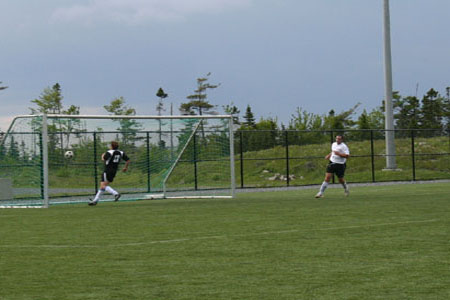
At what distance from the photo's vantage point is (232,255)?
10219mm

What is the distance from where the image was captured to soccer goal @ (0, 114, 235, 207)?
23.7 metres

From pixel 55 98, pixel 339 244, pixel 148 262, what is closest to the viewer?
pixel 148 262

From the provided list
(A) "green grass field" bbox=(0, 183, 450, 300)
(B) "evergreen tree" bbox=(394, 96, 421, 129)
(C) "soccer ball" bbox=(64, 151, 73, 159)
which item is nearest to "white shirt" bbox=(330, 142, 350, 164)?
(A) "green grass field" bbox=(0, 183, 450, 300)

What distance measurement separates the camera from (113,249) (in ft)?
36.6

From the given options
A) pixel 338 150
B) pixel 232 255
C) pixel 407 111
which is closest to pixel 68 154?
pixel 338 150

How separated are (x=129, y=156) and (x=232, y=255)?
16688 mm

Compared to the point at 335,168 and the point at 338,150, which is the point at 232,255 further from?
the point at 335,168

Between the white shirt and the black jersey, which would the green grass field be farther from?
the white shirt

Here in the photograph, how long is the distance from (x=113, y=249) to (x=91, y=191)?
16.0 meters

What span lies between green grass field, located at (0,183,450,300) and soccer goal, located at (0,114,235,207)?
6425 millimetres

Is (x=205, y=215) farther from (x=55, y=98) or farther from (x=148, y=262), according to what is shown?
(x=55, y=98)

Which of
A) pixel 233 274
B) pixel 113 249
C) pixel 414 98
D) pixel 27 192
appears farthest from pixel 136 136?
pixel 414 98

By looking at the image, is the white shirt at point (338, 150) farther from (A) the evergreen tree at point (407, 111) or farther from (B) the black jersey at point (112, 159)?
(A) the evergreen tree at point (407, 111)

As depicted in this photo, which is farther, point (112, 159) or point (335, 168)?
point (335, 168)
